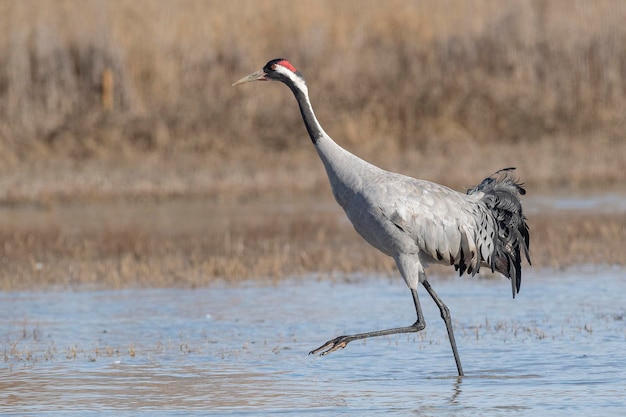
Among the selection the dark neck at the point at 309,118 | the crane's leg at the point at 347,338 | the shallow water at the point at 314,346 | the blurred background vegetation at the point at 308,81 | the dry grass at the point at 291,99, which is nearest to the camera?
the shallow water at the point at 314,346

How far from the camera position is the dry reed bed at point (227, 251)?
9.77 meters

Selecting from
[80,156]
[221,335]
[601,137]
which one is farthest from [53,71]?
[221,335]

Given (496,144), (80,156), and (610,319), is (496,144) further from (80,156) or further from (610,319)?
(610,319)

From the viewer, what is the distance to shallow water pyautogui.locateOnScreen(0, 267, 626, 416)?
5.91m

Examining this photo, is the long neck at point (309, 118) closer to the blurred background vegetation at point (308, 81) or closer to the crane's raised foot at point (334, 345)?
the crane's raised foot at point (334, 345)

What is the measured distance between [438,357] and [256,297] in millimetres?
2236

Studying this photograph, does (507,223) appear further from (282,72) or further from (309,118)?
(282,72)

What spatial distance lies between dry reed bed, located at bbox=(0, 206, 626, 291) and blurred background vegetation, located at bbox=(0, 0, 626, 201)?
13.2 feet

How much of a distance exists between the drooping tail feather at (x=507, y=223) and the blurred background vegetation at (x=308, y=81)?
900 centimetres

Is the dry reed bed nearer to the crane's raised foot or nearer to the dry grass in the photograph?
the dry grass

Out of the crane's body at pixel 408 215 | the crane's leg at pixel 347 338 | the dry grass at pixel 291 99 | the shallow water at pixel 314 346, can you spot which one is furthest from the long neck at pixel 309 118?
the dry grass at pixel 291 99

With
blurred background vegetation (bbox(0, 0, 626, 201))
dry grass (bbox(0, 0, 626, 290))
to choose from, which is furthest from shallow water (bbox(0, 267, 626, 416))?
blurred background vegetation (bbox(0, 0, 626, 201))

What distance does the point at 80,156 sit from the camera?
1702 cm

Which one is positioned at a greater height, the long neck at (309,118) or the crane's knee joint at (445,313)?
the long neck at (309,118)
